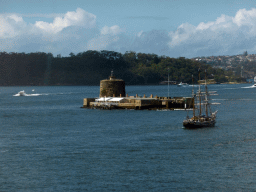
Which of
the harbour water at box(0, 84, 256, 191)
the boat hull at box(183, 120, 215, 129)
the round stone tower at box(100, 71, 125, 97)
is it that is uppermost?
the round stone tower at box(100, 71, 125, 97)

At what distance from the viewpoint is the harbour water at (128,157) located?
121ft

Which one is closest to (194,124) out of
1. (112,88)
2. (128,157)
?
(128,157)

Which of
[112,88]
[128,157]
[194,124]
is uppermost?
[112,88]

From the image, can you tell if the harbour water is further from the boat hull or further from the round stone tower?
the round stone tower

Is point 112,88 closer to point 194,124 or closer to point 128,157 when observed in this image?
point 194,124

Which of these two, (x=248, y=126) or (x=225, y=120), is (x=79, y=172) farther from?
(x=225, y=120)

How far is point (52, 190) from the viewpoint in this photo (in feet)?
116

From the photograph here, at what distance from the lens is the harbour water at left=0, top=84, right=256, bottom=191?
36.9 m

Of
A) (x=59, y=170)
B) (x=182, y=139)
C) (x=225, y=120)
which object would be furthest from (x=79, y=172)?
(x=225, y=120)

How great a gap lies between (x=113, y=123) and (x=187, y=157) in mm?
31367

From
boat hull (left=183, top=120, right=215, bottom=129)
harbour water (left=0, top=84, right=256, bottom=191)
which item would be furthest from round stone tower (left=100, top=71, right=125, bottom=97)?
boat hull (left=183, top=120, right=215, bottom=129)

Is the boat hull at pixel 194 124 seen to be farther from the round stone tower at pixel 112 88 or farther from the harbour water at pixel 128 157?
the round stone tower at pixel 112 88

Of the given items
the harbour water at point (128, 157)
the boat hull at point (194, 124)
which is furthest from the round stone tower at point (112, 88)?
the boat hull at point (194, 124)

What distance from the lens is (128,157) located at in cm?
4612
